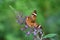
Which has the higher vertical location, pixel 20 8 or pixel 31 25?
pixel 20 8

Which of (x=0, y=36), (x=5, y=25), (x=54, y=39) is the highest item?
(x=5, y=25)

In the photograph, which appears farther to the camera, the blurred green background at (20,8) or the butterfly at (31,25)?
the blurred green background at (20,8)

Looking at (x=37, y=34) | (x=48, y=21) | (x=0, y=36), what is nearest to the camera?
(x=37, y=34)

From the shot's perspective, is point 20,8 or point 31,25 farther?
point 20,8

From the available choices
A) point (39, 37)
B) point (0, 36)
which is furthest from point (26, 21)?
point (0, 36)

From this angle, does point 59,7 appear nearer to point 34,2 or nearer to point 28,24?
point 34,2

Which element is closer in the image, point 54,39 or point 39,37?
point 39,37

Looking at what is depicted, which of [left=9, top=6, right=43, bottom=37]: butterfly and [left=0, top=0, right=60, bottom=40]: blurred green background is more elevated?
[left=0, top=0, right=60, bottom=40]: blurred green background

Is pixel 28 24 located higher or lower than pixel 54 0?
lower

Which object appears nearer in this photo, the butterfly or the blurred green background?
the butterfly

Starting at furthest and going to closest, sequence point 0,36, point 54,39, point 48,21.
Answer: point 48,21, point 0,36, point 54,39

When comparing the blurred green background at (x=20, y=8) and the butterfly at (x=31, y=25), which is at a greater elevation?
the blurred green background at (x=20, y=8)
